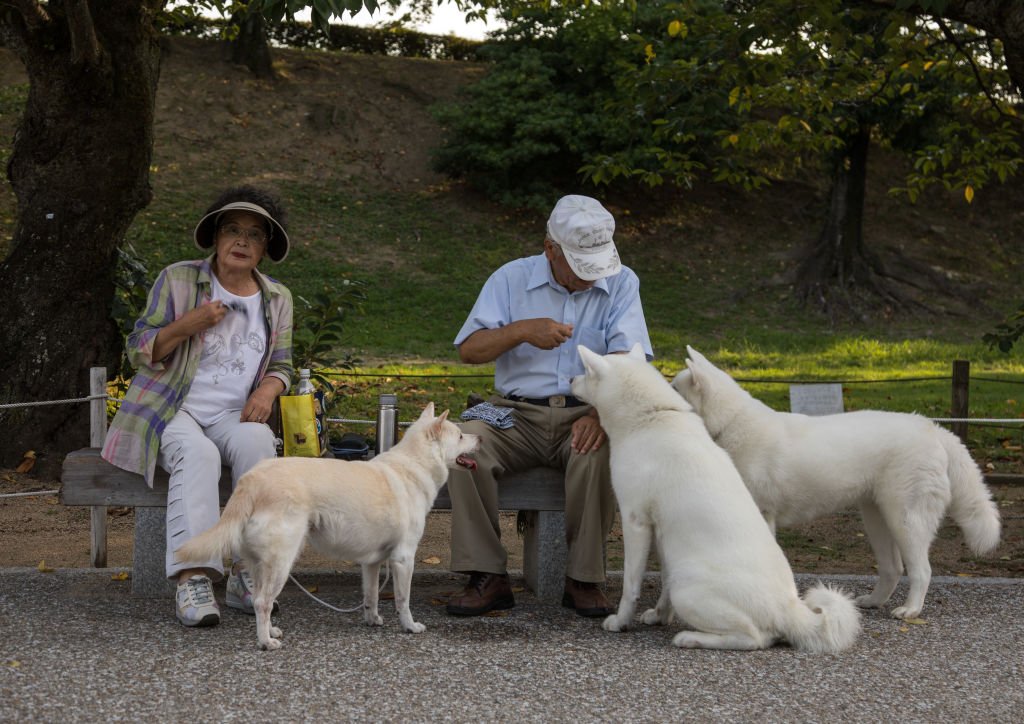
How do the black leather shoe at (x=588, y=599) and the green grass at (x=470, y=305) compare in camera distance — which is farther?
the green grass at (x=470, y=305)

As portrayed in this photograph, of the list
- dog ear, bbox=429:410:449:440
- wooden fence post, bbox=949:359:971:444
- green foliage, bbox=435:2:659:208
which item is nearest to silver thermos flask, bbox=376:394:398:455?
dog ear, bbox=429:410:449:440

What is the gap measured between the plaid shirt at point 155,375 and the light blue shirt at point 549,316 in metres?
1.20

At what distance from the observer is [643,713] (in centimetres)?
333

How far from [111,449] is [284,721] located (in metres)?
1.80

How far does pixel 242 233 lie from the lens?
15.3 feet

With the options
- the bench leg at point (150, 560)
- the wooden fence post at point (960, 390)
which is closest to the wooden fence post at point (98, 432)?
the bench leg at point (150, 560)

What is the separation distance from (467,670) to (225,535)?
98 centimetres

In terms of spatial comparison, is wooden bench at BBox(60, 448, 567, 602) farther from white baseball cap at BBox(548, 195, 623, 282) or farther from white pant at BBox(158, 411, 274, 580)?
white baseball cap at BBox(548, 195, 623, 282)

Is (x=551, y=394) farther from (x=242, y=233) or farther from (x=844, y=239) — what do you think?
(x=844, y=239)

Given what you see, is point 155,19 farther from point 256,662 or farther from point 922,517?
point 922,517

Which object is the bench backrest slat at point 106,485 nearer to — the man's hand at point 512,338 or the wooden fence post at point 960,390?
the man's hand at point 512,338

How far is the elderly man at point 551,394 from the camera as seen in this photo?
14.8ft

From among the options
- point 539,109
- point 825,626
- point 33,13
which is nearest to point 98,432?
point 33,13

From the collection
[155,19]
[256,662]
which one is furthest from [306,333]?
[256,662]
